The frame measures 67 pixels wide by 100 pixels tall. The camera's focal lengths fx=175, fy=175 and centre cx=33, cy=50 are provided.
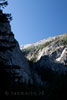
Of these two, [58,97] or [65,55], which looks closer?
[58,97]

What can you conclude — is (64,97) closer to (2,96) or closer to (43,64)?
(2,96)

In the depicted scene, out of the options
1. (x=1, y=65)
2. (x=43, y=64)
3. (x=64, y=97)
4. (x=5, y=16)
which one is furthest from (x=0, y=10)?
(x=43, y=64)

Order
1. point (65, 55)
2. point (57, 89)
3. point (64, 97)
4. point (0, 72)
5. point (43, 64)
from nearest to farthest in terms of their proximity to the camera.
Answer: point (0, 72) → point (64, 97) → point (57, 89) → point (43, 64) → point (65, 55)

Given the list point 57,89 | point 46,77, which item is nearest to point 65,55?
point 46,77

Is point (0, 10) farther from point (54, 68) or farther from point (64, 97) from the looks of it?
point (54, 68)

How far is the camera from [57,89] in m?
34.9

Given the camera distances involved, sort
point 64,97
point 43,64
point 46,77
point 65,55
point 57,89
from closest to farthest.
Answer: point 64,97 < point 57,89 < point 46,77 < point 43,64 < point 65,55

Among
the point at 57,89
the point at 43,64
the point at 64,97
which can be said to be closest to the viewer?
the point at 64,97

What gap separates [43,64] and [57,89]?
112517 millimetres

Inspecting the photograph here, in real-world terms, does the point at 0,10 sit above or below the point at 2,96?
above

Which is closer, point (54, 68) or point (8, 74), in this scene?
point (8, 74)

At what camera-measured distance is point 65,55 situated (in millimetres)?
182875

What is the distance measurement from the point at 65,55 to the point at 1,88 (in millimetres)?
176336

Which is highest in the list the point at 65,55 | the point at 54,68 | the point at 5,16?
the point at 65,55
